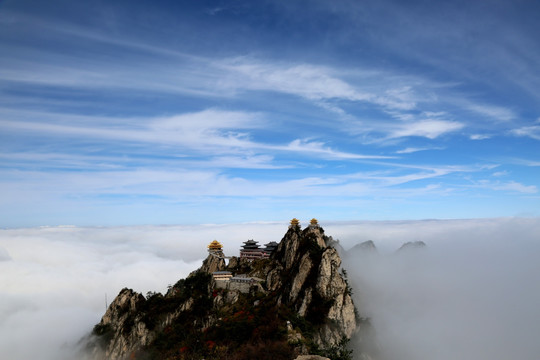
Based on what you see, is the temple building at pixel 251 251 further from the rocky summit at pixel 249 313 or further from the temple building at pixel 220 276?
the temple building at pixel 220 276

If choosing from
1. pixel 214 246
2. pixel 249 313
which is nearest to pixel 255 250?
pixel 214 246

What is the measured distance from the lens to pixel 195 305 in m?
85.1

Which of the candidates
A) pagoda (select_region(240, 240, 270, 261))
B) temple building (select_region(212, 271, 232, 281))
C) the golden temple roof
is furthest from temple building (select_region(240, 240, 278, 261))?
temple building (select_region(212, 271, 232, 281))

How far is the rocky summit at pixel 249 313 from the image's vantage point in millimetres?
66750

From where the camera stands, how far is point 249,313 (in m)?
74.9

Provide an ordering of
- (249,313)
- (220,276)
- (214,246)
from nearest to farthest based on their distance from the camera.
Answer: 1. (249,313)
2. (220,276)
3. (214,246)

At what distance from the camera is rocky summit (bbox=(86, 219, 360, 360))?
6675 cm

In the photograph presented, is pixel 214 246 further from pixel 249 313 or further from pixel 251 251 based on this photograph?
pixel 249 313

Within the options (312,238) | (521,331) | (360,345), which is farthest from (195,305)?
(521,331)

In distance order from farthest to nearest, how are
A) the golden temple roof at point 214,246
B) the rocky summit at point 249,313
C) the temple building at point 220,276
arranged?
the golden temple roof at point 214,246 → the temple building at point 220,276 → the rocky summit at point 249,313

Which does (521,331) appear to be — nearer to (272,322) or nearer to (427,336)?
(427,336)

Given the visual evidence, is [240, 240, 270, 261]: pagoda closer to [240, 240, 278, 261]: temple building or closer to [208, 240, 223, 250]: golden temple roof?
[240, 240, 278, 261]: temple building

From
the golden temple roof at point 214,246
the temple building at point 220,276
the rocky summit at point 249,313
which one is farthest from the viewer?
the golden temple roof at point 214,246

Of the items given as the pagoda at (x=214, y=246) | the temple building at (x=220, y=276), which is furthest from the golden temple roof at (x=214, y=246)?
the temple building at (x=220, y=276)
